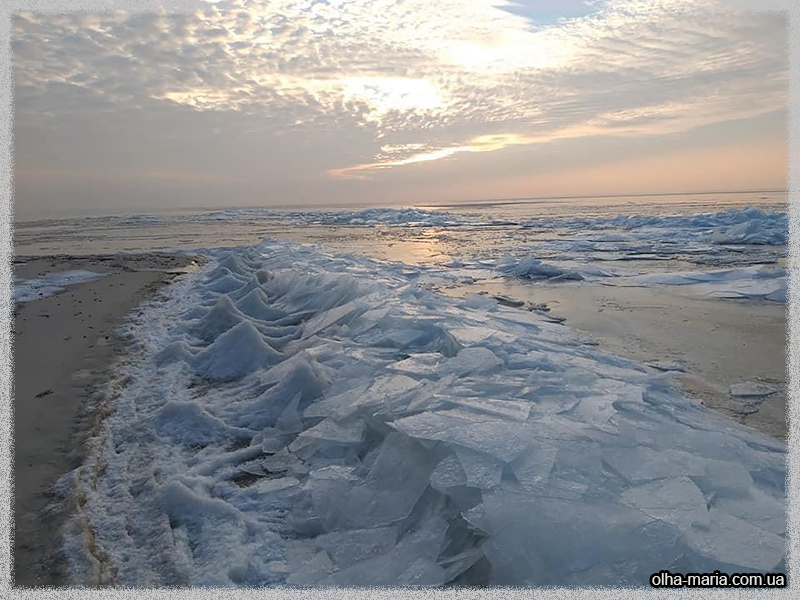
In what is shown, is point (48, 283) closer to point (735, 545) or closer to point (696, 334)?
point (696, 334)

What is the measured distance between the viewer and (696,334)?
19.1 ft

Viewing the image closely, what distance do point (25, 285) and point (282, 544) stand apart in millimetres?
10322

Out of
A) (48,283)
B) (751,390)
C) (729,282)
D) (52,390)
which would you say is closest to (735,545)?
(751,390)

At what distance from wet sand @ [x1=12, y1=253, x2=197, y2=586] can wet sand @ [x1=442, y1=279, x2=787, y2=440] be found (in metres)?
4.66

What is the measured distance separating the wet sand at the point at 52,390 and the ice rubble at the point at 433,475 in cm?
22

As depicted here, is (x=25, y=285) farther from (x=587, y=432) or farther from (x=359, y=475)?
(x=587, y=432)

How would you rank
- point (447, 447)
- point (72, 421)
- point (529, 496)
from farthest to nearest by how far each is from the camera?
1. point (72, 421)
2. point (447, 447)
3. point (529, 496)

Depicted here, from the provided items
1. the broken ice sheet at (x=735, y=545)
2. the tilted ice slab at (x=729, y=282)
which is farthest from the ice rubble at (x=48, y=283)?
the tilted ice slab at (x=729, y=282)

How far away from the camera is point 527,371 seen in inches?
152

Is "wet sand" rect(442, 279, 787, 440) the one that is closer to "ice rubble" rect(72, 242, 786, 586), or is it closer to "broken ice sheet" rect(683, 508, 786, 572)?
"ice rubble" rect(72, 242, 786, 586)

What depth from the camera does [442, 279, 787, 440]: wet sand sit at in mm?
4016

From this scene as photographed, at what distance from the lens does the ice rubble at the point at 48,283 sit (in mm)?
8805

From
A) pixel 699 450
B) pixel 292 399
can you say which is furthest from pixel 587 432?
pixel 292 399

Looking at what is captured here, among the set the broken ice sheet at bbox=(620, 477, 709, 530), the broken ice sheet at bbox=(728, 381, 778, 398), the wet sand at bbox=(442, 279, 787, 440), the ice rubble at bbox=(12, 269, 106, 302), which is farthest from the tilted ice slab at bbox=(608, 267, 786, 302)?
the ice rubble at bbox=(12, 269, 106, 302)
